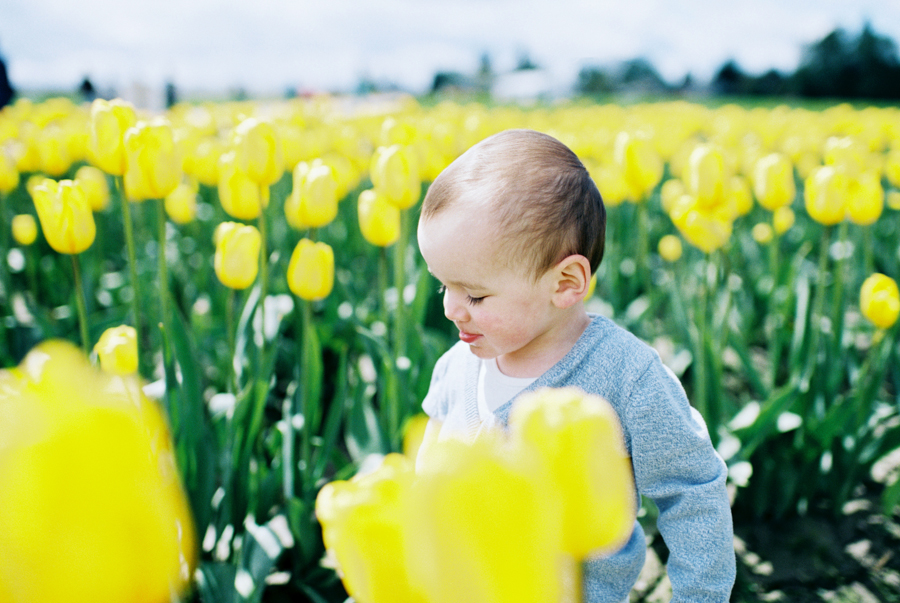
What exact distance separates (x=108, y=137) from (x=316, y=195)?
58 centimetres

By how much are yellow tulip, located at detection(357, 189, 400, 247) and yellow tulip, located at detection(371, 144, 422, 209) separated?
0.16 ft

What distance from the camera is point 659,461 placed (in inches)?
46.7

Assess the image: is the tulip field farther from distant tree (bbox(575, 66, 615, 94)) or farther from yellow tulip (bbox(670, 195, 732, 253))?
distant tree (bbox(575, 66, 615, 94))

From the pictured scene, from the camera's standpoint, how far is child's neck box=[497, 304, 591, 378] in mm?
1321

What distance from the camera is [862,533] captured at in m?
2.31

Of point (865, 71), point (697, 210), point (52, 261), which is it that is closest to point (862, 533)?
point (697, 210)

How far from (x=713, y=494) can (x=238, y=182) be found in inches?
67.9

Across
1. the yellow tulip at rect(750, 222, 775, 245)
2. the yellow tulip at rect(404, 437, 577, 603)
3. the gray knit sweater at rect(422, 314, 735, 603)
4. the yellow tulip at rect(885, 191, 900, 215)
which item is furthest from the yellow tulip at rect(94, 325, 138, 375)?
the yellow tulip at rect(885, 191, 900, 215)

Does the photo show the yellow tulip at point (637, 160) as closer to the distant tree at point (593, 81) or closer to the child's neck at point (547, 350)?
the child's neck at point (547, 350)

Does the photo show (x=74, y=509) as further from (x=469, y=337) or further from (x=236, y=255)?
(x=236, y=255)

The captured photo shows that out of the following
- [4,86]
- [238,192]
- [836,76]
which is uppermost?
[836,76]

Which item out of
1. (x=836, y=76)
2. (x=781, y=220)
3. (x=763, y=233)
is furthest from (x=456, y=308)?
(x=836, y=76)

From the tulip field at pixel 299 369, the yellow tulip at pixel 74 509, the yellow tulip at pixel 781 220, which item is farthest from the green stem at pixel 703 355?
the yellow tulip at pixel 74 509

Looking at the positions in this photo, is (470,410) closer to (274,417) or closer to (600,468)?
(600,468)
